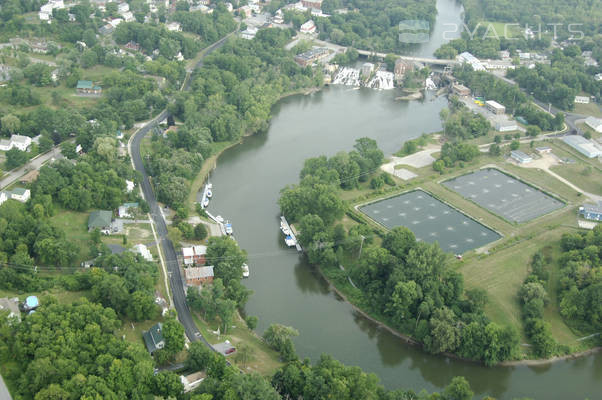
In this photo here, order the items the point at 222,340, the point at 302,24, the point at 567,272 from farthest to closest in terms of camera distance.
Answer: the point at 302,24 → the point at 567,272 → the point at 222,340

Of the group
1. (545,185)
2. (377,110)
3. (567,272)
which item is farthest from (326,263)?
(377,110)

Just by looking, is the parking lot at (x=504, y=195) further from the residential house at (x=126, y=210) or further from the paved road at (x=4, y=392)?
the paved road at (x=4, y=392)

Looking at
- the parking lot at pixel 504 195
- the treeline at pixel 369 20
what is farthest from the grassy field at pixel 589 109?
the treeline at pixel 369 20

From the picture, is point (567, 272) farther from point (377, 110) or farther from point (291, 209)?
point (377, 110)

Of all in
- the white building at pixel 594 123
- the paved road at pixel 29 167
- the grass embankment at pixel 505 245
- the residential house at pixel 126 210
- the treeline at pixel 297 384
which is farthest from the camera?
the white building at pixel 594 123

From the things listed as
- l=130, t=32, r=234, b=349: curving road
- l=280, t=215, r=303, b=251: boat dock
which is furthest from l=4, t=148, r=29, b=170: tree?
l=280, t=215, r=303, b=251: boat dock
